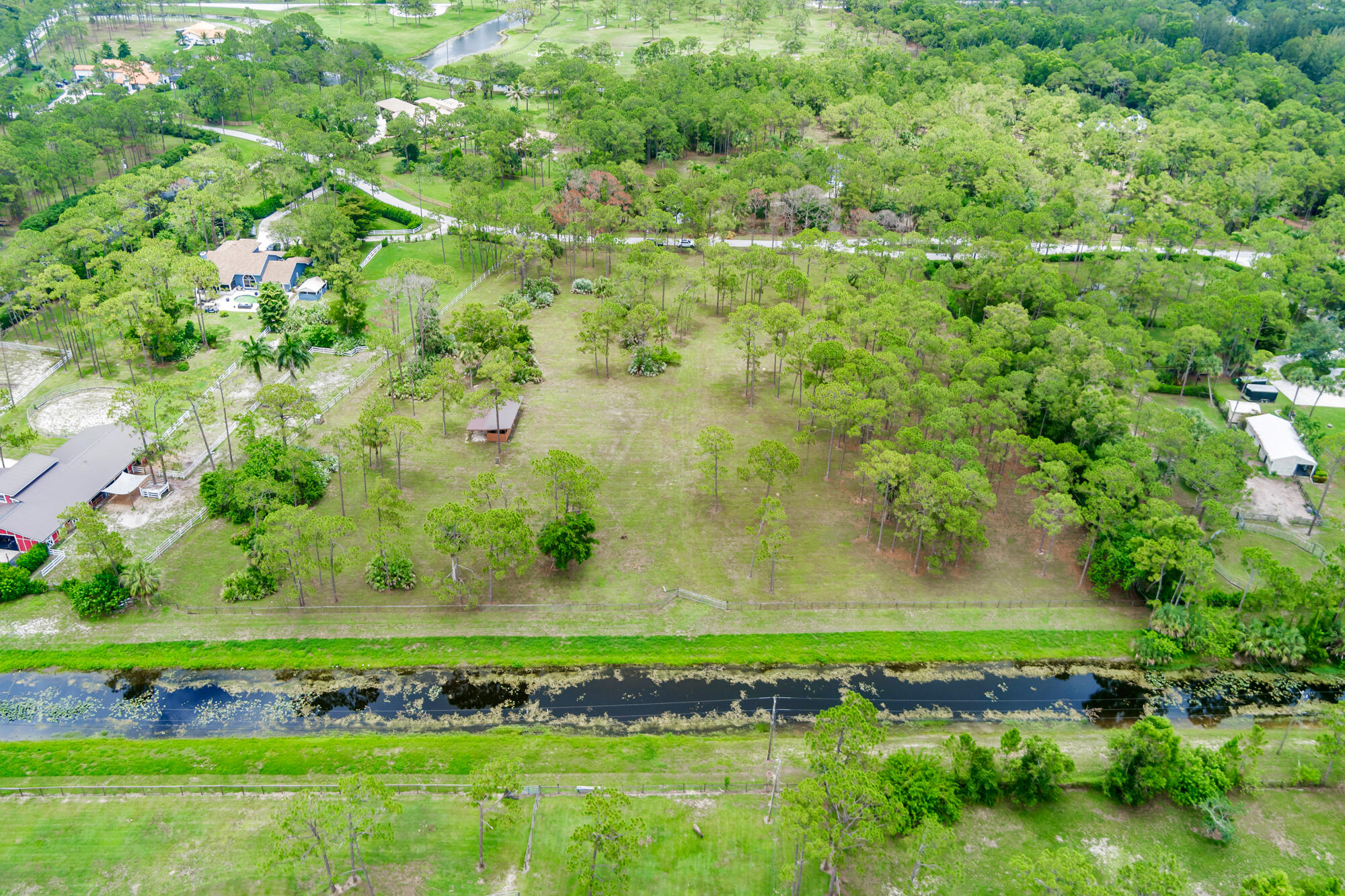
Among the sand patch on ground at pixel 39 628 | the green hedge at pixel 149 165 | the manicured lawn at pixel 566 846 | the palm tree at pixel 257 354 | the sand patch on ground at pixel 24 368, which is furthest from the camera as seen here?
the green hedge at pixel 149 165

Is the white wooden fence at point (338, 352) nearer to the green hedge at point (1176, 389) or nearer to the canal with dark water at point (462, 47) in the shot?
the green hedge at point (1176, 389)

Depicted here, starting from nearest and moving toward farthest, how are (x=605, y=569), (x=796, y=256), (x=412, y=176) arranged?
(x=605, y=569), (x=796, y=256), (x=412, y=176)

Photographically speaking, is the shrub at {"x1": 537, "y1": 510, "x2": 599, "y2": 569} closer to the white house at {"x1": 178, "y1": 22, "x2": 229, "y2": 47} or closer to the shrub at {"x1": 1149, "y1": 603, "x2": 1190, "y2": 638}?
the shrub at {"x1": 1149, "y1": 603, "x2": 1190, "y2": 638}

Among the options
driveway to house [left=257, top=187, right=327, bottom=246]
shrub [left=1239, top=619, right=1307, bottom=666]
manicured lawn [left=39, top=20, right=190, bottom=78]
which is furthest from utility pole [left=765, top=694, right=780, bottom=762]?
manicured lawn [left=39, top=20, right=190, bottom=78]

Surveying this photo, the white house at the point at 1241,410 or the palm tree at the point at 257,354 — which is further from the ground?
the palm tree at the point at 257,354

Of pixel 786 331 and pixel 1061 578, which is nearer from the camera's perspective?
pixel 1061 578

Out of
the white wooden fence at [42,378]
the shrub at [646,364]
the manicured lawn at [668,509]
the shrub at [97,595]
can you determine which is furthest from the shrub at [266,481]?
the shrub at [646,364]

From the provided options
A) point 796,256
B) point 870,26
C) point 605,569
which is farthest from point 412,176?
point 870,26

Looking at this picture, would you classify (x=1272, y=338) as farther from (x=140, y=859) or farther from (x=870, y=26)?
(x=870, y=26)
